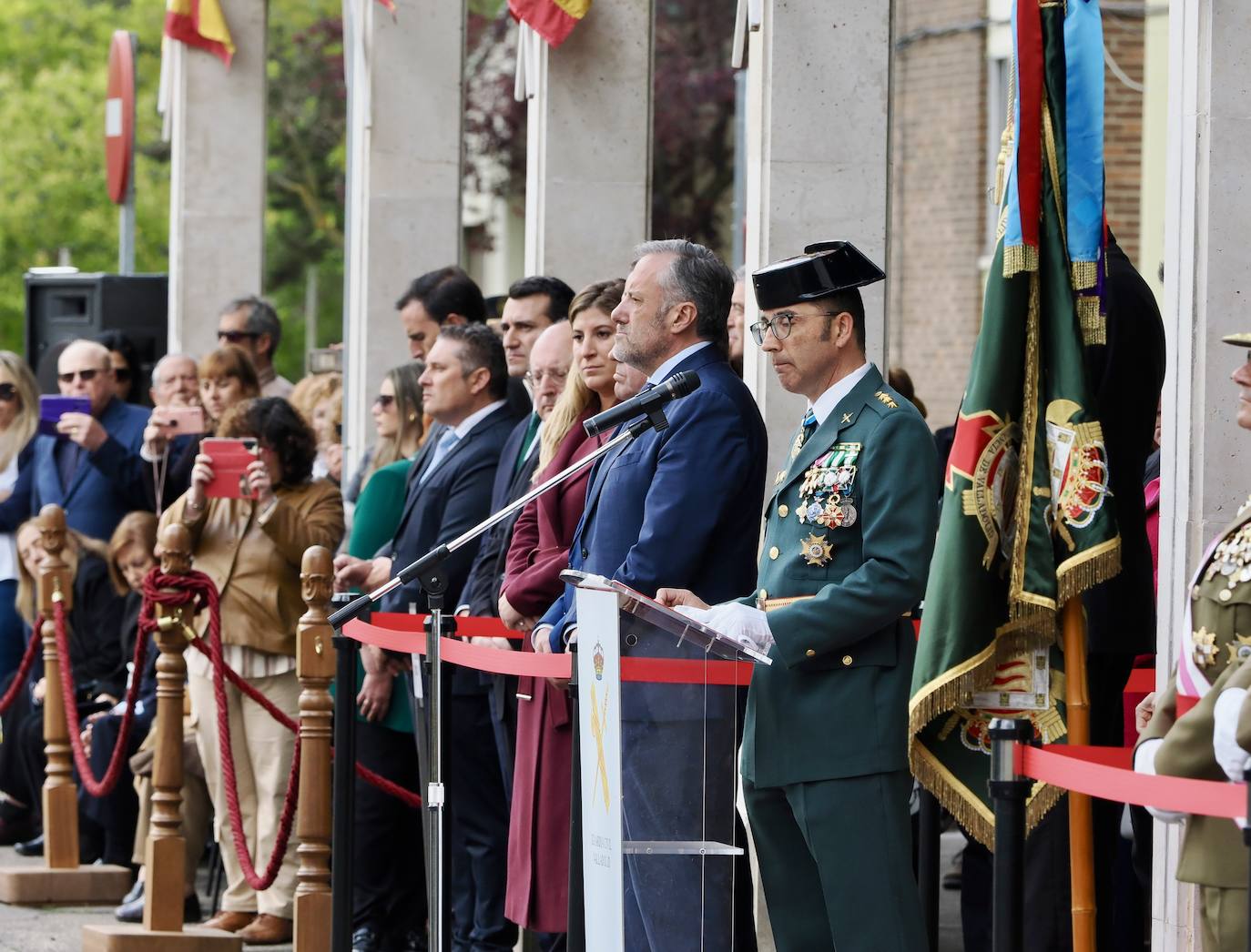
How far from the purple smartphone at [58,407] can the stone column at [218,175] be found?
15.9 ft

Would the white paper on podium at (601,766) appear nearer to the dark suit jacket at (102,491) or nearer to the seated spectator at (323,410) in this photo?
the dark suit jacket at (102,491)

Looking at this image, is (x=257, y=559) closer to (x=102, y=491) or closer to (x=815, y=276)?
(x=102, y=491)

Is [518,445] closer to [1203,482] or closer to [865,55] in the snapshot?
[865,55]

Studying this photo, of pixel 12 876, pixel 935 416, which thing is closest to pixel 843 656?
pixel 12 876

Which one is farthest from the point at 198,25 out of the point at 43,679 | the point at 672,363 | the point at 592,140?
the point at 672,363

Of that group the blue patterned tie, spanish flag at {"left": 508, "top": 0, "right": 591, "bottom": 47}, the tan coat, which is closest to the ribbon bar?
the blue patterned tie

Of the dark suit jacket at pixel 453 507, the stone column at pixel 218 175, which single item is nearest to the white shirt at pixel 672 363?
the dark suit jacket at pixel 453 507

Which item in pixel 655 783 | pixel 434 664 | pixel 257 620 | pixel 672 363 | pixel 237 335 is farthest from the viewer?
pixel 237 335

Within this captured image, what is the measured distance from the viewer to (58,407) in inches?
424

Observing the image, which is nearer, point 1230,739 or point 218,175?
point 1230,739

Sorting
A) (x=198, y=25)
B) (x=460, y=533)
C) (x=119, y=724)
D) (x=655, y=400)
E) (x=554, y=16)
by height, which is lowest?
(x=119, y=724)

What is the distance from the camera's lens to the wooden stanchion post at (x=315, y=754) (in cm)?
728

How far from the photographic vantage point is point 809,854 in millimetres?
5457

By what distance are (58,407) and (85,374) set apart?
0.68 m
